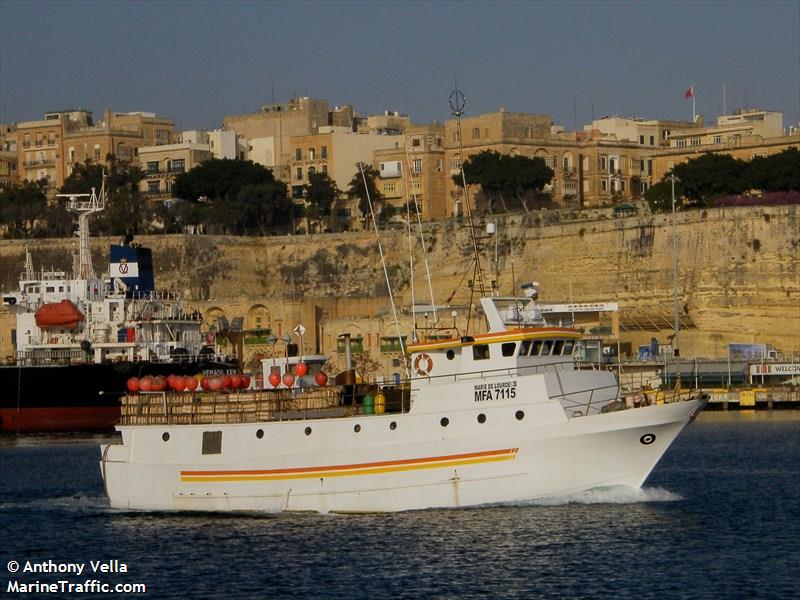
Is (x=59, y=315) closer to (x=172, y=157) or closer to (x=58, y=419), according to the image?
(x=58, y=419)

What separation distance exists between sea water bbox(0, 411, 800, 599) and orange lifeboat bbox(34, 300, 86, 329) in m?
36.8

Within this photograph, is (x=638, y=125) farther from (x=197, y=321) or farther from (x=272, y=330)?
(x=197, y=321)

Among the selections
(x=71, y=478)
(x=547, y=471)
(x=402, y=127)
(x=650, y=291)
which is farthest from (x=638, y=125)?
(x=547, y=471)

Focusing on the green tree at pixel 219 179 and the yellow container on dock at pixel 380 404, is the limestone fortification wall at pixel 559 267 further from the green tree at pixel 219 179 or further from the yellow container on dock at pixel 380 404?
the yellow container on dock at pixel 380 404

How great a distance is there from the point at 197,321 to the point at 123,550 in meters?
47.9

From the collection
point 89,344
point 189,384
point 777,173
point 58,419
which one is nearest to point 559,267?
point 777,173

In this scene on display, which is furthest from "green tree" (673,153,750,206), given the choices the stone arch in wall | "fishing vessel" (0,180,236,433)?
"fishing vessel" (0,180,236,433)

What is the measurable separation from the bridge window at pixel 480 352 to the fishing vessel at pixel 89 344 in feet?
126

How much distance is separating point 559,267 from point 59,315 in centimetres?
3602

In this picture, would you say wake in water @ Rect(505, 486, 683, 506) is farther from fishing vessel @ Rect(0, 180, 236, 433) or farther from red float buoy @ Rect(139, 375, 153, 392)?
fishing vessel @ Rect(0, 180, 236, 433)

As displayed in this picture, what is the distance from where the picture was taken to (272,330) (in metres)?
102

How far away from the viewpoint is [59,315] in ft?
269

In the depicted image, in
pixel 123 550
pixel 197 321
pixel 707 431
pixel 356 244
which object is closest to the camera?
pixel 123 550

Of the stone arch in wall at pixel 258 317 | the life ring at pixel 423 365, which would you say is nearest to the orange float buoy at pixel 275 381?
the life ring at pixel 423 365
